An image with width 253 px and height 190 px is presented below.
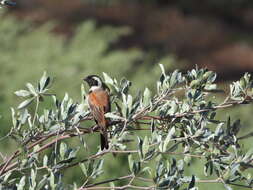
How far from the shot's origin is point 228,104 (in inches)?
115

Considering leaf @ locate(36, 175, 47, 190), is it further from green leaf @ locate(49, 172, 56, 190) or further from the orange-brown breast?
the orange-brown breast

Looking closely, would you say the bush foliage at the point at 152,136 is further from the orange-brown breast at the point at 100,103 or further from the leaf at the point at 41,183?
the orange-brown breast at the point at 100,103

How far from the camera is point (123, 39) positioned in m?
25.0

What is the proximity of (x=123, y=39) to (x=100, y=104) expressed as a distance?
21017 millimetres

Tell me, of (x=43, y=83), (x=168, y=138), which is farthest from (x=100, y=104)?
(x=168, y=138)

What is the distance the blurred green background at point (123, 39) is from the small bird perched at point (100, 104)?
522cm

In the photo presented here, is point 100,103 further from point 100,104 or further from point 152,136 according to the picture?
point 152,136

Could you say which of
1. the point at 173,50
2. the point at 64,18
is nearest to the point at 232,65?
the point at 173,50

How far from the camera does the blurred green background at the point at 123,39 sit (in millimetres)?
11320

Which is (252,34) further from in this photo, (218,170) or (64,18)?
(218,170)

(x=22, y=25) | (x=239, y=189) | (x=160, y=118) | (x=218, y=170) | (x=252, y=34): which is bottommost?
(x=239, y=189)

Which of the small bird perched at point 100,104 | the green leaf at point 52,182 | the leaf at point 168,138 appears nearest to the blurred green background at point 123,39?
the small bird perched at point 100,104

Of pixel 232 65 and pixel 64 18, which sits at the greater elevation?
pixel 64 18

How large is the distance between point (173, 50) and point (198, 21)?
427 cm
